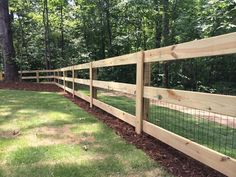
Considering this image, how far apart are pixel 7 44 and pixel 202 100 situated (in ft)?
49.0

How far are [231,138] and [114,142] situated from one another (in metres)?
1.96

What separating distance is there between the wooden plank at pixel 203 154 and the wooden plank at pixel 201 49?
30.9 inches

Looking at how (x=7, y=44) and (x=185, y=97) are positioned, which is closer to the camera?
(x=185, y=97)

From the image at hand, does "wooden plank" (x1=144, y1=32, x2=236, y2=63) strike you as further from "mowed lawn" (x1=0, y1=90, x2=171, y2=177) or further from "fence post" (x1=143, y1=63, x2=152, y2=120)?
"mowed lawn" (x1=0, y1=90, x2=171, y2=177)

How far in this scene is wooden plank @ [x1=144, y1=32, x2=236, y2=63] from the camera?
7.19 ft

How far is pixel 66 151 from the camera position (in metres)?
3.35

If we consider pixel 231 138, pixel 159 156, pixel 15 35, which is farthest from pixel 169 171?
pixel 15 35

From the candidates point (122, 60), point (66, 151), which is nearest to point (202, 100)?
point (66, 151)

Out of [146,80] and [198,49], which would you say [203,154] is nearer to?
[198,49]

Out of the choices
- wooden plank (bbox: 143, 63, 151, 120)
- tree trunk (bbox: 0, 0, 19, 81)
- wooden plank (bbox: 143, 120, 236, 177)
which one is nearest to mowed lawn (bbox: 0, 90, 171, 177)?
wooden plank (bbox: 143, 120, 236, 177)

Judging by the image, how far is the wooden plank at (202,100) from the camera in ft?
7.23

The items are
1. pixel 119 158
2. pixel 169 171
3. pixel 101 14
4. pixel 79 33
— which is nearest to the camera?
pixel 169 171

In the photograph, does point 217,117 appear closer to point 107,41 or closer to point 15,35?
point 107,41

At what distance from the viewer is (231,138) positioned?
453 centimetres
